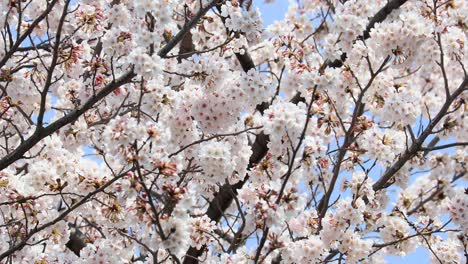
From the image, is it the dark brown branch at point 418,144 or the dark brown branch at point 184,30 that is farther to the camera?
the dark brown branch at point 418,144

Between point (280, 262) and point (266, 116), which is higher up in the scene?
point (266, 116)

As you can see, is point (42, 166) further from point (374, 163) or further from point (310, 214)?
point (374, 163)

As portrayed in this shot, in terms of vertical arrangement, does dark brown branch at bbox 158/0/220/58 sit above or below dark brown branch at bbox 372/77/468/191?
below

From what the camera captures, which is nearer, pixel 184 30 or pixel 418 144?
pixel 184 30

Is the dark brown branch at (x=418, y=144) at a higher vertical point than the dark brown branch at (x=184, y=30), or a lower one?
higher

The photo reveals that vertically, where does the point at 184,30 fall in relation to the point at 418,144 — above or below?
below

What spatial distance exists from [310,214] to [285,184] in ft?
6.27

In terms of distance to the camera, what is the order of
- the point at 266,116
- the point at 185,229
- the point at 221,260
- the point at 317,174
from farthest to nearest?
the point at 317,174
the point at 221,260
the point at 266,116
the point at 185,229

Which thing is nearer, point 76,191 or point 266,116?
point 266,116

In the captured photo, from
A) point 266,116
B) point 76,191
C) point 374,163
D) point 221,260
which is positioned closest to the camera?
point 266,116

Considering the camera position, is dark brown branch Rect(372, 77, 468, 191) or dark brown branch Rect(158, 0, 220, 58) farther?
dark brown branch Rect(372, 77, 468, 191)

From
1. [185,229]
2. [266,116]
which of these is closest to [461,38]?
[266,116]

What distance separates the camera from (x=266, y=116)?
4809 millimetres

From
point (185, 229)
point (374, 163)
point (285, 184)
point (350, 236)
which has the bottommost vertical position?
point (185, 229)
